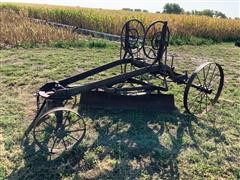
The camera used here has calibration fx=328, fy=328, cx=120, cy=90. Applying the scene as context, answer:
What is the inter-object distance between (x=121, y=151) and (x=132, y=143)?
0.25 metres

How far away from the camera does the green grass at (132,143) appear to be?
145 inches

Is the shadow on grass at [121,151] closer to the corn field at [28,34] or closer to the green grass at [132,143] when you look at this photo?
the green grass at [132,143]

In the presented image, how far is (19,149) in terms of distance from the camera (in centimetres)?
398

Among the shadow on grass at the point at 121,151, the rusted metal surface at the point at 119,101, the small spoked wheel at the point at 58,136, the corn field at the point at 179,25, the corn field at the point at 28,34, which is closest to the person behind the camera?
the shadow on grass at the point at 121,151

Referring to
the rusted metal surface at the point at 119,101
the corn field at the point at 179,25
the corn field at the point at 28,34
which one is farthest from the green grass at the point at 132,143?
the corn field at the point at 179,25

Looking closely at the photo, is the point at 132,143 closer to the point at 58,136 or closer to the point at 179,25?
the point at 58,136

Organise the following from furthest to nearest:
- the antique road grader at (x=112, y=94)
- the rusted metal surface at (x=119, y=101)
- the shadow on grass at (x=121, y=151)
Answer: the rusted metal surface at (x=119, y=101), the antique road grader at (x=112, y=94), the shadow on grass at (x=121, y=151)

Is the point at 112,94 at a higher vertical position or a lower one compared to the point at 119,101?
higher

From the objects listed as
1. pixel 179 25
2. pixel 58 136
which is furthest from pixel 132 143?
pixel 179 25

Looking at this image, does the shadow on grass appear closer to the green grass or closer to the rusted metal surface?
the green grass

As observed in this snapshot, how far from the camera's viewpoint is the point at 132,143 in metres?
4.26

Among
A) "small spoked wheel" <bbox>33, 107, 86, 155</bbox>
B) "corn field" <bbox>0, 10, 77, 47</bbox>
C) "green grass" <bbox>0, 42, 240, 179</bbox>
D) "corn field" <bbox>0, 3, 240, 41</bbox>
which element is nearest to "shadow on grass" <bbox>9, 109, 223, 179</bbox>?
"green grass" <bbox>0, 42, 240, 179</bbox>

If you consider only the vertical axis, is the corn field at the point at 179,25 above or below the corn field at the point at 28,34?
above

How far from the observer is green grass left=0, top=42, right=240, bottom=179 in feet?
12.1
